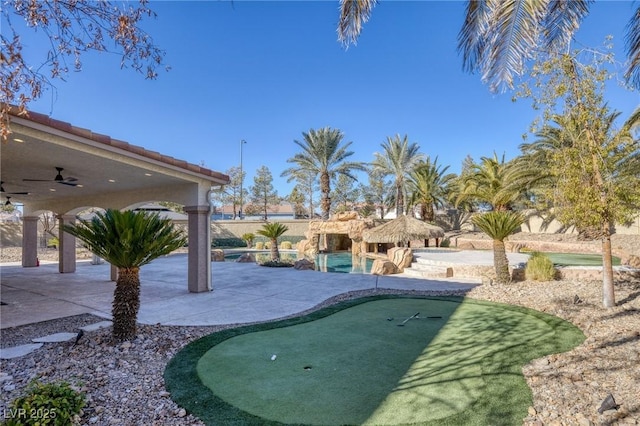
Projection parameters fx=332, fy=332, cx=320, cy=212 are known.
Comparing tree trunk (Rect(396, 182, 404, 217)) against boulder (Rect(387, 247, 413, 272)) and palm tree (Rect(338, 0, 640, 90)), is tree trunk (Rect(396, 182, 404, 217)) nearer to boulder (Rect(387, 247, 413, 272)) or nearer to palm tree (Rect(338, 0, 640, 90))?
boulder (Rect(387, 247, 413, 272))

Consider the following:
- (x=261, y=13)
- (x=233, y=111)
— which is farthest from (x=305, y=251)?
(x=261, y=13)

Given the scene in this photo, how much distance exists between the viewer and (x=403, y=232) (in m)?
17.0

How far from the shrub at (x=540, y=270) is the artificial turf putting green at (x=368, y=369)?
369 centimetres

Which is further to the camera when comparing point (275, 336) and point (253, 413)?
point (275, 336)

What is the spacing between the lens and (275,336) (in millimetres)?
5621

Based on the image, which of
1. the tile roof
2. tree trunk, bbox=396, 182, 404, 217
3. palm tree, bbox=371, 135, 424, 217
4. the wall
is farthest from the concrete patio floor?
the wall

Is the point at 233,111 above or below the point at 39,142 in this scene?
above

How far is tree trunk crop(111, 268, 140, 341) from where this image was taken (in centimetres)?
533

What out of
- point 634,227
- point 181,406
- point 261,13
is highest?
point 261,13

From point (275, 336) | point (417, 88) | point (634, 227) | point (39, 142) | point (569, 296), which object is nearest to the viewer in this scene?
point (275, 336)

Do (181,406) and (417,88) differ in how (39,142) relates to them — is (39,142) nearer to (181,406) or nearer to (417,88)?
(181,406)

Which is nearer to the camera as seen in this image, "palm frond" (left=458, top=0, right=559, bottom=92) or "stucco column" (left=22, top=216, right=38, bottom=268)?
"palm frond" (left=458, top=0, right=559, bottom=92)

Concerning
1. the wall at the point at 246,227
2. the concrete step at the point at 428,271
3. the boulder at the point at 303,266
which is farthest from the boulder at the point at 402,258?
the wall at the point at 246,227

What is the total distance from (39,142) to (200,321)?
4488mm
